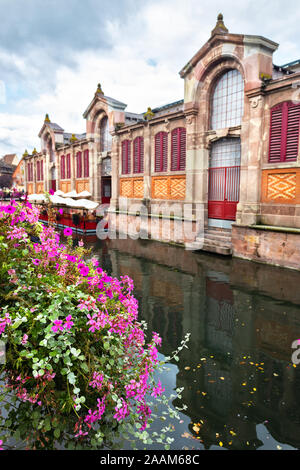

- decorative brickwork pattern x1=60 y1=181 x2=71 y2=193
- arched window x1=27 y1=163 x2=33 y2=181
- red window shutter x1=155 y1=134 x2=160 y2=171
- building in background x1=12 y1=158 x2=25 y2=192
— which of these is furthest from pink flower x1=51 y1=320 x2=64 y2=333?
building in background x1=12 y1=158 x2=25 y2=192

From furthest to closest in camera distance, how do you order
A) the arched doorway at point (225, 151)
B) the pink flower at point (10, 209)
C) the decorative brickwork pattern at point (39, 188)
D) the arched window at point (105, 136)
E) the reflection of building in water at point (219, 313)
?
the decorative brickwork pattern at point (39, 188) < the arched window at point (105, 136) < the arched doorway at point (225, 151) < the reflection of building in water at point (219, 313) < the pink flower at point (10, 209)

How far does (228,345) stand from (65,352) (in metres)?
3.97

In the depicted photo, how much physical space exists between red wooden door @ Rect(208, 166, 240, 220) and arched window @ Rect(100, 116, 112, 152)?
511 inches

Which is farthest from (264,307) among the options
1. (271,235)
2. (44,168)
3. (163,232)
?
(44,168)

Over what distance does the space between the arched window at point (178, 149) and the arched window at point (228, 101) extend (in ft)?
7.12

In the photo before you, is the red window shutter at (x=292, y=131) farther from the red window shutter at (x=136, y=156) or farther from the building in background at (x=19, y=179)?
the building in background at (x=19, y=179)

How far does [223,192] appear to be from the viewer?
15805 millimetres

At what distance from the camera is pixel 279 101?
1218 cm

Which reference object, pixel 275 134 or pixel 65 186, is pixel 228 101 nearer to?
pixel 275 134

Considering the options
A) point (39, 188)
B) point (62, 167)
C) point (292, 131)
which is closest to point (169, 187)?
point (292, 131)

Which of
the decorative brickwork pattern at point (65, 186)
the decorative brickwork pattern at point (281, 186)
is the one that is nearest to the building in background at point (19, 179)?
the decorative brickwork pattern at point (65, 186)

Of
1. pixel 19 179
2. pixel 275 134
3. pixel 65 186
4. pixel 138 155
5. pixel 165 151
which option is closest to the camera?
pixel 275 134

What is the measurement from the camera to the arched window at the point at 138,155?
2092cm
